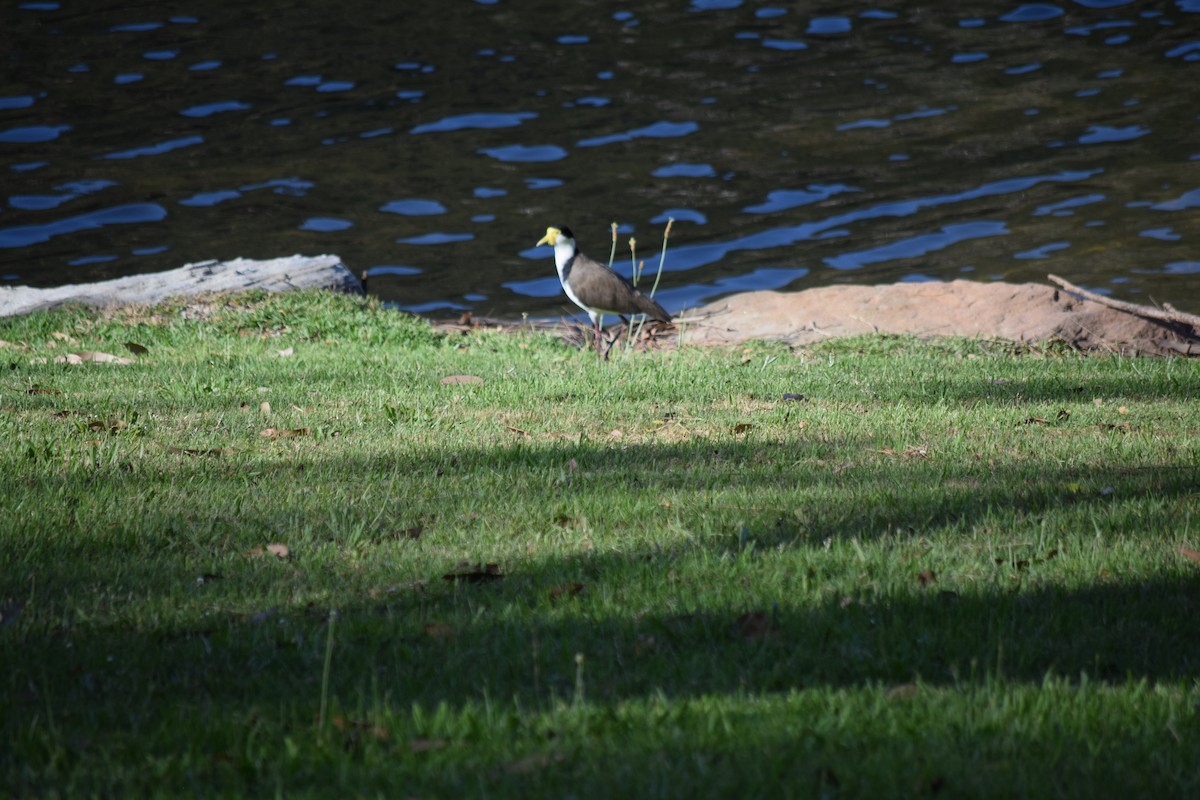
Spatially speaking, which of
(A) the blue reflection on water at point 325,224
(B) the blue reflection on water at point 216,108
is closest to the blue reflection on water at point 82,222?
(A) the blue reflection on water at point 325,224

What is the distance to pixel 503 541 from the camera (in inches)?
168

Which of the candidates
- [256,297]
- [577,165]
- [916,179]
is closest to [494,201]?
[577,165]

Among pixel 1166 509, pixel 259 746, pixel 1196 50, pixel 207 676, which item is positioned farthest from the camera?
pixel 1196 50

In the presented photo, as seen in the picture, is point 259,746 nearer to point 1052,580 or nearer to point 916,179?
point 1052,580

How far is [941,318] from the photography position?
1110cm

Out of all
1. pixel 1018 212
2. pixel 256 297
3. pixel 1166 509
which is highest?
pixel 1166 509

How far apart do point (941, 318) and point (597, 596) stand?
8088 millimetres

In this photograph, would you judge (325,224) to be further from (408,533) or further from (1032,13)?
(1032,13)

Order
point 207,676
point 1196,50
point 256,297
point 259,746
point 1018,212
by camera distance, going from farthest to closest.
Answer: point 1196,50 → point 1018,212 → point 256,297 → point 207,676 → point 259,746

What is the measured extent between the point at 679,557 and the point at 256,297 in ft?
27.3

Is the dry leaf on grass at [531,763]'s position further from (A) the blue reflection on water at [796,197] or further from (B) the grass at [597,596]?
(A) the blue reflection on water at [796,197]

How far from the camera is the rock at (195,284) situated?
11750 mm

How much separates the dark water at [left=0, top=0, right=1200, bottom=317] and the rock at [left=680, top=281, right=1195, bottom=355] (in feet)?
9.70

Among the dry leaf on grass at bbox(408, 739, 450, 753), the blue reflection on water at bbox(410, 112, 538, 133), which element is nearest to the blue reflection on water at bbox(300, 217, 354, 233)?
the blue reflection on water at bbox(410, 112, 538, 133)
